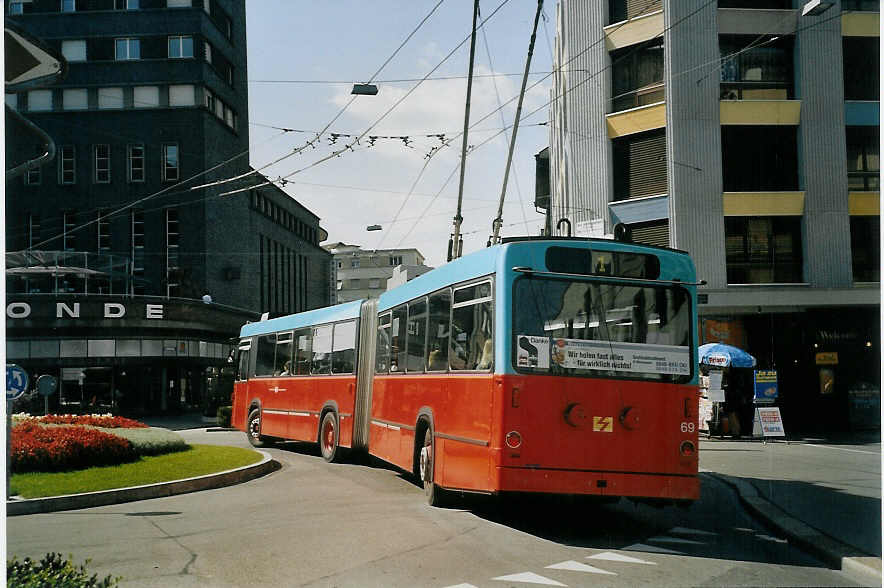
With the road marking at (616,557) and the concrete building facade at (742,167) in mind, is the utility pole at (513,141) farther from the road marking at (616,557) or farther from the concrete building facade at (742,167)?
the road marking at (616,557)

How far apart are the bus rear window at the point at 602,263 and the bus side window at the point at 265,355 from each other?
534 inches

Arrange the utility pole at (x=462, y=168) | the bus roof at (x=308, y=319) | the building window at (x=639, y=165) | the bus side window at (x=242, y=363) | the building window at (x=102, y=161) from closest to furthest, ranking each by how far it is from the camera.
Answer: the utility pole at (x=462, y=168) → the bus roof at (x=308, y=319) → the bus side window at (x=242, y=363) → the building window at (x=639, y=165) → the building window at (x=102, y=161)

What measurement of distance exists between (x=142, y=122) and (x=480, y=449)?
91.2ft

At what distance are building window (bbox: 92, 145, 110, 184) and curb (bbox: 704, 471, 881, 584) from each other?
28123mm

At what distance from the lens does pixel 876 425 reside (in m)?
19.0

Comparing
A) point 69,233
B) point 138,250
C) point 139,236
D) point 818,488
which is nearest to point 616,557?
point 818,488

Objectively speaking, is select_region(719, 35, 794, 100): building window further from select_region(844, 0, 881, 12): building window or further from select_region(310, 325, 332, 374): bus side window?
select_region(310, 325, 332, 374): bus side window

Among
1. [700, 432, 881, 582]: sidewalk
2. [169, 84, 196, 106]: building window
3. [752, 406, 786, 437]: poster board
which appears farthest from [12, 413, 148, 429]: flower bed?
[752, 406, 786, 437]: poster board

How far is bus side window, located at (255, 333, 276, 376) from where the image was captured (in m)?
22.5

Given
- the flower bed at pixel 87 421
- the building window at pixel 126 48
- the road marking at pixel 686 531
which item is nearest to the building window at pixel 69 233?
the building window at pixel 126 48

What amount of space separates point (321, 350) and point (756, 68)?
528 inches

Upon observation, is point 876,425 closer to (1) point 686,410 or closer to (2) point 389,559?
(1) point 686,410

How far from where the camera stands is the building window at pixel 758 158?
22.8m

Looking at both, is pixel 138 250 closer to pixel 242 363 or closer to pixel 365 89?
pixel 242 363
